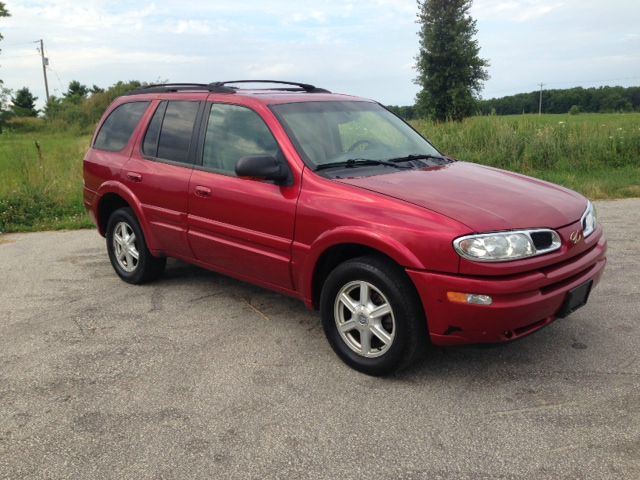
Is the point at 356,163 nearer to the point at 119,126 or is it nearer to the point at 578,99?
the point at 119,126

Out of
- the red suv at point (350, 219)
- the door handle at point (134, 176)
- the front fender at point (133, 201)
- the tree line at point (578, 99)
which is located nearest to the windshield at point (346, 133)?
the red suv at point (350, 219)

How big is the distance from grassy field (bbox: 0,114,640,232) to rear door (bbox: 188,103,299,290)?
16.2 feet

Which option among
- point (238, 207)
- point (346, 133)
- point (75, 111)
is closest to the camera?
point (238, 207)

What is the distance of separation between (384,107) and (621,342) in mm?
2680

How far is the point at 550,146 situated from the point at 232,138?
10.4 metres

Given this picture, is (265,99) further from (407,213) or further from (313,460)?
(313,460)

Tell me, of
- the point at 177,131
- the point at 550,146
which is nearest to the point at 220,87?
the point at 177,131

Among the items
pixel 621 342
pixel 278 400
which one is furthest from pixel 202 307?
pixel 621 342

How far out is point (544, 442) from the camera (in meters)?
2.87

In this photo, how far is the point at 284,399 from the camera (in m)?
3.37

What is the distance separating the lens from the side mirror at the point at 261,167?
3826 millimetres

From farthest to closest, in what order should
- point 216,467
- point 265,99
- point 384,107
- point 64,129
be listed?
point 64,129 → point 384,107 → point 265,99 → point 216,467

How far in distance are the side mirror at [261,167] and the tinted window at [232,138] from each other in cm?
22

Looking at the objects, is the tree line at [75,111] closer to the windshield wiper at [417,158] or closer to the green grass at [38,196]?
the green grass at [38,196]
